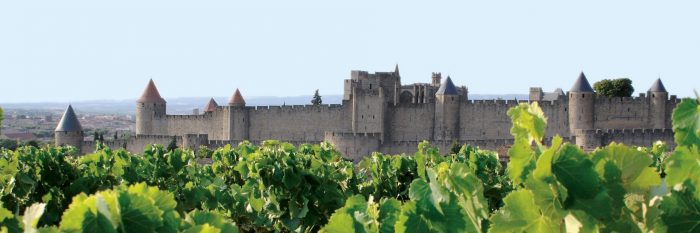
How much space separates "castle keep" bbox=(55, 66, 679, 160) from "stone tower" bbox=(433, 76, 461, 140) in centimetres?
4

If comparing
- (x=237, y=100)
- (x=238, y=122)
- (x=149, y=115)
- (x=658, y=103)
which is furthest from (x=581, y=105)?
(x=149, y=115)

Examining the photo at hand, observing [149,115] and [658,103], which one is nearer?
[658,103]

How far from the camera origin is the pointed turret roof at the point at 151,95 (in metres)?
43.3

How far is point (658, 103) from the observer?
3500 cm

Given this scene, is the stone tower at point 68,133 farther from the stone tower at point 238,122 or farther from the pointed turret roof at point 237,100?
the pointed turret roof at point 237,100

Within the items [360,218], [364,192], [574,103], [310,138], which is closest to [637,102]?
[574,103]

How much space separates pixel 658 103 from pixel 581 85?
3.10m

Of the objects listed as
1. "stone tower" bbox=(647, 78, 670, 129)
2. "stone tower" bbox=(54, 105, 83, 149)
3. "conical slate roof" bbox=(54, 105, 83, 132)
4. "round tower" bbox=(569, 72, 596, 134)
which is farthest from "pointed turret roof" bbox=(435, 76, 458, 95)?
"conical slate roof" bbox=(54, 105, 83, 132)

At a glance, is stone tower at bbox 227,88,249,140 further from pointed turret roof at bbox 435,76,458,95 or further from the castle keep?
pointed turret roof at bbox 435,76,458,95

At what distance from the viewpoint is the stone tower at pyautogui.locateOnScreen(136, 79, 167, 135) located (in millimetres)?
43250

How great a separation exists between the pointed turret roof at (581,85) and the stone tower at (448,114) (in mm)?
4937

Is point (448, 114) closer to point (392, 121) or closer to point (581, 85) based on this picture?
point (392, 121)

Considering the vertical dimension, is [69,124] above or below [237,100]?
below

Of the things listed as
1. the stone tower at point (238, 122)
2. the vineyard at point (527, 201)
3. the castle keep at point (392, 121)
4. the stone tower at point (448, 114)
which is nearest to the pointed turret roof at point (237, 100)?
the castle keep at point (392, 121)
